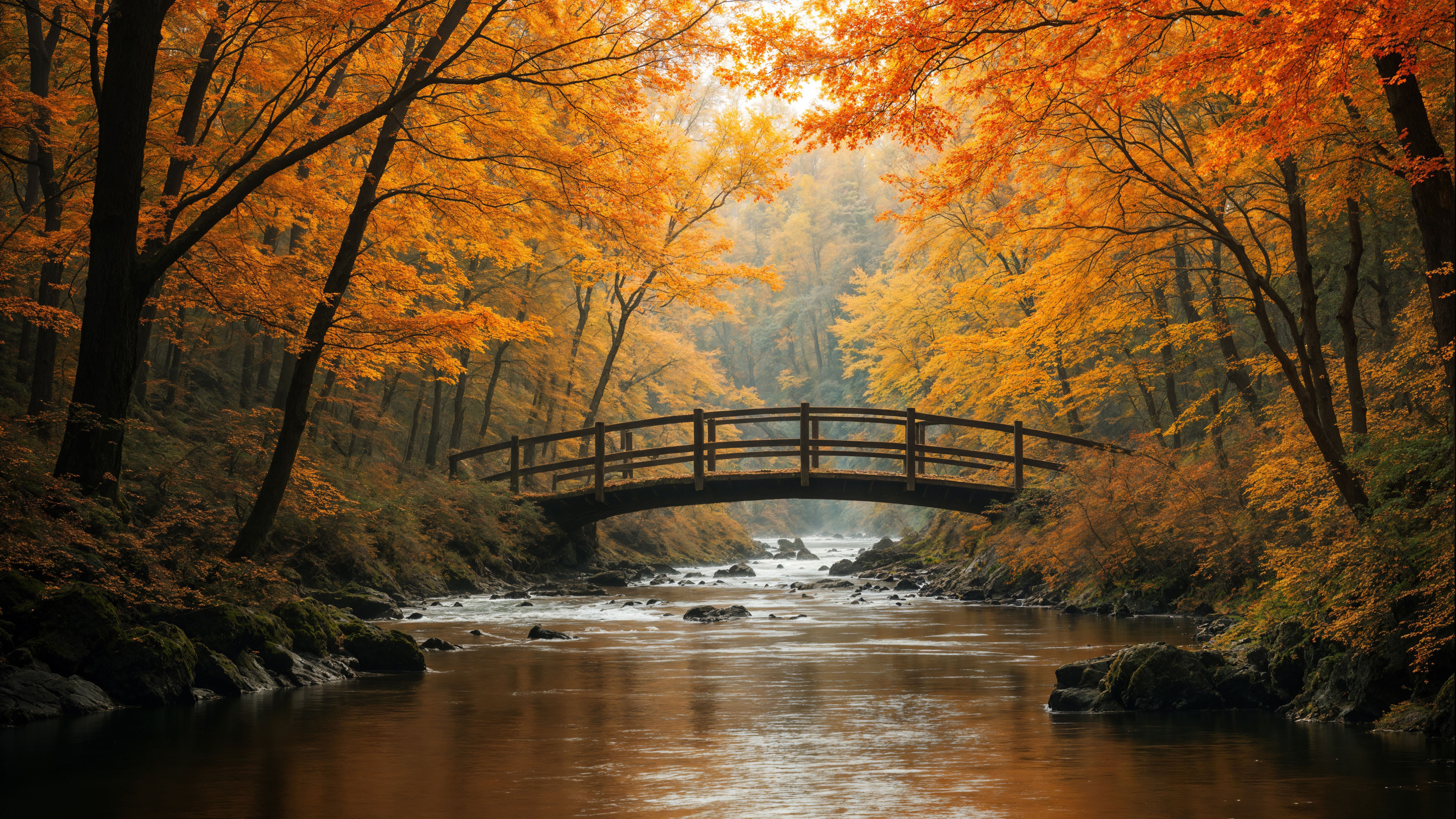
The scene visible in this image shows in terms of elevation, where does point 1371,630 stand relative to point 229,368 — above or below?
below

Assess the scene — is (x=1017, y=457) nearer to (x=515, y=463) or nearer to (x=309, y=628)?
(x=515, y=463)

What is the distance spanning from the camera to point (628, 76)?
910 centimetres

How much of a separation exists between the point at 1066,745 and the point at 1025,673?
271 centimetres

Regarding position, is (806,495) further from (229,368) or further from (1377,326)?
(229,368)

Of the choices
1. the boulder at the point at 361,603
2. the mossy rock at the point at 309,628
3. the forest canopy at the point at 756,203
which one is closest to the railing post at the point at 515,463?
the forest canopy at the point at 756,203

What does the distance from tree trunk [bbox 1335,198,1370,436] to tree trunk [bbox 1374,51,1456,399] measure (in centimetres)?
142

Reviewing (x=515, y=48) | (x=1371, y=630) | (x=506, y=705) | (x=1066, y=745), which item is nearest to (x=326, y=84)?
(x=515, y=48)

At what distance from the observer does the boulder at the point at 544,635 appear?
35.0 feet

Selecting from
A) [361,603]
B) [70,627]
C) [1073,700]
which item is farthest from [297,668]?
[1073,700]

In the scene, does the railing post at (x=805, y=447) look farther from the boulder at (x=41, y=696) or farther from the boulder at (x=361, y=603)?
the boulder at (x=41, y=696)

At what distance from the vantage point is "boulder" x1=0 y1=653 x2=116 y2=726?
5.69 meters

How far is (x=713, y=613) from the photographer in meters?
12.9

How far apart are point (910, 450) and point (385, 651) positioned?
33.9 feet

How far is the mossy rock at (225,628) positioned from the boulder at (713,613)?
5.99 metres
